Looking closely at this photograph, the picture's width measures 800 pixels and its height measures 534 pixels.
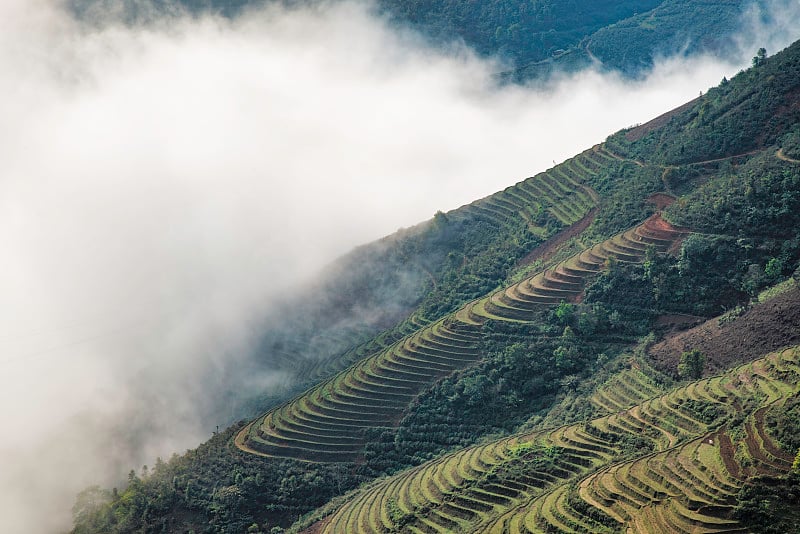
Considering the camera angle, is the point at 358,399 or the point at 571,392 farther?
the point at 358,399

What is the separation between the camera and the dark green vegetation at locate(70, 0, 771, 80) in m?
143

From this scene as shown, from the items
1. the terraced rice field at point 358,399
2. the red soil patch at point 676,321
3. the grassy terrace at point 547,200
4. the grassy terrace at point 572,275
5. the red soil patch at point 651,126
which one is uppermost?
the red soil patch at point 651,126

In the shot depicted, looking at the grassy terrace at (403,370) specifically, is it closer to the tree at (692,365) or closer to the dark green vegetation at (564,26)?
the tree at (692,365)

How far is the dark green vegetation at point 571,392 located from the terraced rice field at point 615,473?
12 cm

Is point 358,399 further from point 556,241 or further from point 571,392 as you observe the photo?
point 556,241

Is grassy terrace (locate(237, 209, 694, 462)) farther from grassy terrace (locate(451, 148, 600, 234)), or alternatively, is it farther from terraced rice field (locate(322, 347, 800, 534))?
grassy terrace (locate(451, 148, 600, 234))

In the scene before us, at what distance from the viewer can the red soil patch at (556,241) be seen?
73.5 m

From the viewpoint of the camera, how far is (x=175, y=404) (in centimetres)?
7438

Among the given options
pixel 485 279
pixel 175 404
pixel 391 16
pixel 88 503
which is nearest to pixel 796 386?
pixel 485 279

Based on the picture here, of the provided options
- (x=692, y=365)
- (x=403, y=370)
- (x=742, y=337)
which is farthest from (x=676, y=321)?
(x=403, y=370)

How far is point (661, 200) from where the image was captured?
232 feet

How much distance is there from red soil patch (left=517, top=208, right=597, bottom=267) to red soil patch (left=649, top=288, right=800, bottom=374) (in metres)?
15.1

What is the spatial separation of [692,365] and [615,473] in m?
12.7

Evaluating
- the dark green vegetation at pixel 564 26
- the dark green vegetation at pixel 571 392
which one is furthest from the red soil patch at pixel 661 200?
the dark green vegetation at pixel 564 26
